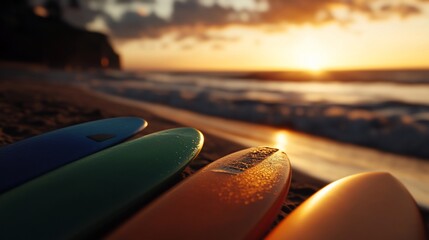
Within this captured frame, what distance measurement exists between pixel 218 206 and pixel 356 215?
2.34ft

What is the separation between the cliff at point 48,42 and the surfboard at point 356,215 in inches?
1553

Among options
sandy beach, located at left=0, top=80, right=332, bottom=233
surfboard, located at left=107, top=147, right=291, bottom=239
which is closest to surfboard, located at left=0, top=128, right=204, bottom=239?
surfboard, located at left=107, top=147, right=291, bottom=239

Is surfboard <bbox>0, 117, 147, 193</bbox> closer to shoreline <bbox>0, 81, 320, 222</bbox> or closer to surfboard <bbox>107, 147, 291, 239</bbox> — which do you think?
shoreline <bbox>0, 81, 320, 222</bbox>

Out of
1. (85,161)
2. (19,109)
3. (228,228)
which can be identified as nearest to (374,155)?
(228,228)

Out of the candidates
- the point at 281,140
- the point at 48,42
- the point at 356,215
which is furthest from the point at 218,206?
the point at 48,42

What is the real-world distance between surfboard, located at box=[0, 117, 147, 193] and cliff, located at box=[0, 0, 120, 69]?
37.5 meters

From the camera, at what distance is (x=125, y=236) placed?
4.29 ft

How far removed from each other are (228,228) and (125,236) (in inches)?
18.1

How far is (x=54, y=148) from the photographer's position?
2311mm

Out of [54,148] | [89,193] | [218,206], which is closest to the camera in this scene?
[218,206]

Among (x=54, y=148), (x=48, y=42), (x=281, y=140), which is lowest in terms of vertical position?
(x=281, y=140)

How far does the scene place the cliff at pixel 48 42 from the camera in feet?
108

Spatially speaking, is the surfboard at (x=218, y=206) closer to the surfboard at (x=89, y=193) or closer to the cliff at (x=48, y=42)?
the surfboard at (x=89, y=193)

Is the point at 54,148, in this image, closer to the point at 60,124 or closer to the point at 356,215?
the point at 60,124
